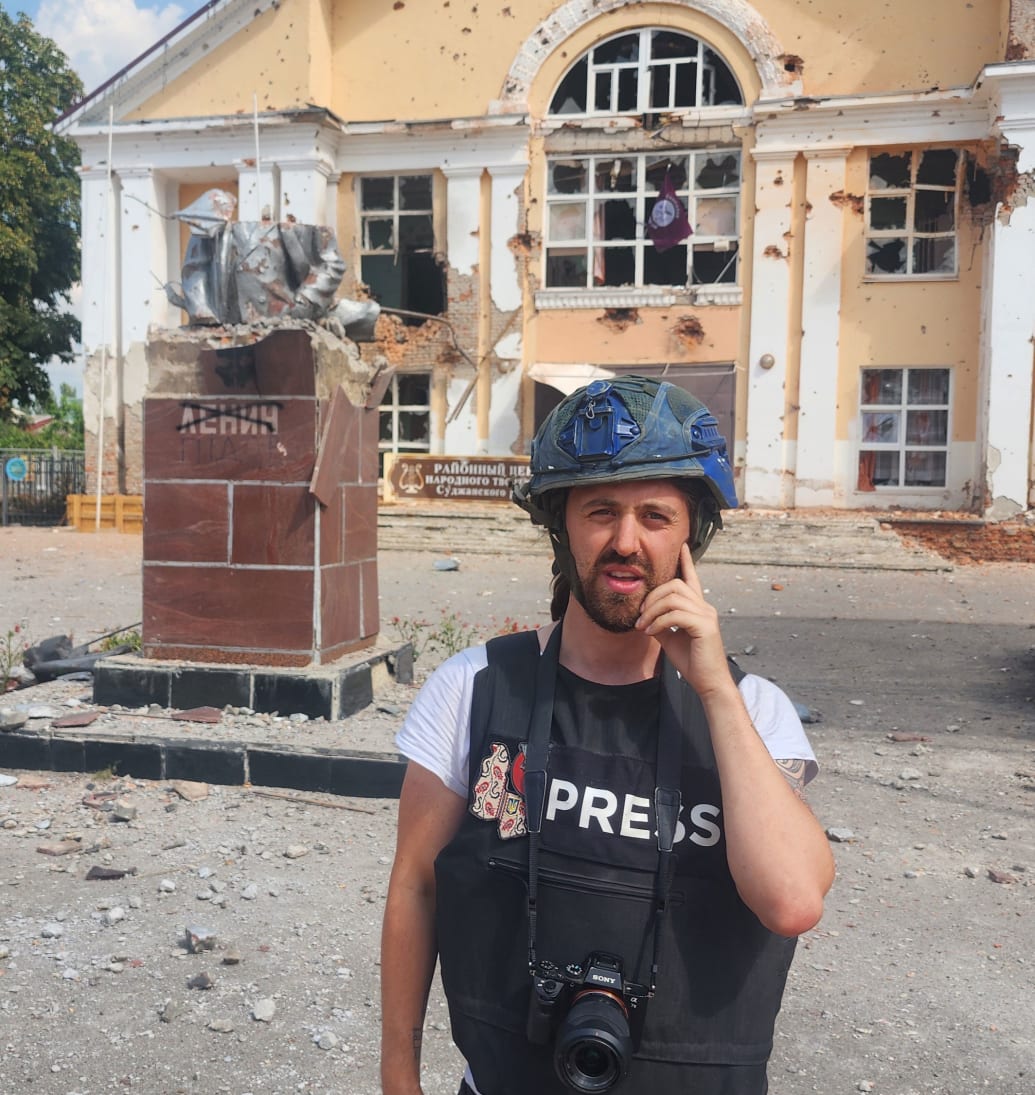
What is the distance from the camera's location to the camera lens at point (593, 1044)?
4.57ft

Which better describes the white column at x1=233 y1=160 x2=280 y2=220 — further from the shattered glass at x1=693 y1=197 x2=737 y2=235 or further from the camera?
the camera

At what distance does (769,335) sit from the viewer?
17.7 meters

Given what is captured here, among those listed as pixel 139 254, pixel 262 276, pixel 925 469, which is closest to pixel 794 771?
pixel 262 276

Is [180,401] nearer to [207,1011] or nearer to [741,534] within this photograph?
[207,1011]

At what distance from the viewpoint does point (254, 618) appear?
6164 mm

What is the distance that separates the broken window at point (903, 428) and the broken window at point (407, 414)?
7581 millimetres

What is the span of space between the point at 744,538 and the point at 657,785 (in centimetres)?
1429

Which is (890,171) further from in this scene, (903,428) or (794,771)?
(794,771)

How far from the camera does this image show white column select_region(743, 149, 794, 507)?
17547 millimetres

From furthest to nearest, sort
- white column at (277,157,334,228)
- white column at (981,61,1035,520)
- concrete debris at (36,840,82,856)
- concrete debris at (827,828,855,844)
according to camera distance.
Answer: white column at (277,157,334,228)
white column at (981,61,1035,520)
concrete debris at (827,828,855,844)
concrete debris at (36,840,82,856)

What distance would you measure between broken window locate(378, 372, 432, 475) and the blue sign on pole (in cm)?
768

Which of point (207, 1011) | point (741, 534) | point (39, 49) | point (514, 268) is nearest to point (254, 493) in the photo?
point (207, 1011)

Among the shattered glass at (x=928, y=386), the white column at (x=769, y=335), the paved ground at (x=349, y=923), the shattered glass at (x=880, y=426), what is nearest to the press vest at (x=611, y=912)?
the paved ground at (x=349, y=923)

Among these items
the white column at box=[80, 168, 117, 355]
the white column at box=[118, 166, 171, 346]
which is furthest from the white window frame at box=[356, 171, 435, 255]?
the white column at box=[80, 168, 117, 355]
